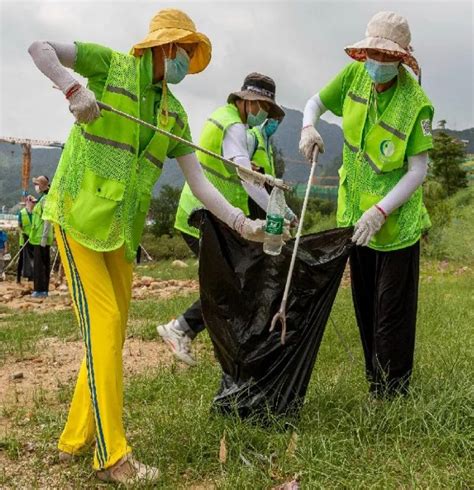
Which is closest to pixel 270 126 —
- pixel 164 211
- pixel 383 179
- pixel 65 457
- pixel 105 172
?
pixel 383 179

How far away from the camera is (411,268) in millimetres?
3279

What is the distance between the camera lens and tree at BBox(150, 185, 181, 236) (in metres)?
21.4

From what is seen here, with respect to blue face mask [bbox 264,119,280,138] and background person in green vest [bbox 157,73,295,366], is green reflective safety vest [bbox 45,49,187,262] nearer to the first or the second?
background person in green vest [bbox 157,73,295,366]

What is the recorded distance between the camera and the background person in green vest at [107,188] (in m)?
2.52

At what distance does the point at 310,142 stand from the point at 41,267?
25.2 feet

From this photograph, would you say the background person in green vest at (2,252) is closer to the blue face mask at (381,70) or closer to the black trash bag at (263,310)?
the black trash bag at (263,310)

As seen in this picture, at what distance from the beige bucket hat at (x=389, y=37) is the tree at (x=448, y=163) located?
781 inches

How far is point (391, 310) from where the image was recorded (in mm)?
3266

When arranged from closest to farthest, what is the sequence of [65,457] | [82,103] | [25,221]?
[82,103]
[65,457]
[25,221]

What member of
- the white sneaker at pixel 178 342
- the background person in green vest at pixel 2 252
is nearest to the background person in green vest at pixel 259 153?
the white sneaker at pixel 178 342

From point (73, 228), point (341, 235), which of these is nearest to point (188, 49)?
point (73, 228)

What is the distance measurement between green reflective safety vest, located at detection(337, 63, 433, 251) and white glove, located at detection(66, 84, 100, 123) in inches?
55.5

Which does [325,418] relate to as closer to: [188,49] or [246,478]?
[246,478]

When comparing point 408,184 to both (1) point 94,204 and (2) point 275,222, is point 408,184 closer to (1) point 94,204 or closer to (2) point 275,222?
(2) point 275,222
